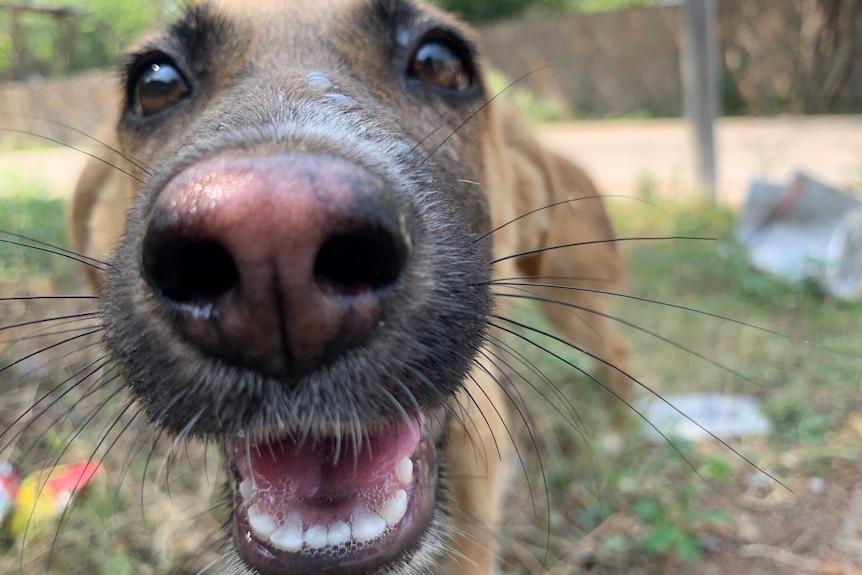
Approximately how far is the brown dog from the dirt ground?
1188 millimetres

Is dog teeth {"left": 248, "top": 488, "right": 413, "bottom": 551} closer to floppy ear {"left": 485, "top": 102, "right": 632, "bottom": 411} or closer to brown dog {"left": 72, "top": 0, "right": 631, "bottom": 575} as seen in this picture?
brown dog {"left": 72, "top": 0, "right": 631, "bottom": 575}

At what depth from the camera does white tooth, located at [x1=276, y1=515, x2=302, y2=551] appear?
1386mm

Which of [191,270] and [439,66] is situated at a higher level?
[439,66]

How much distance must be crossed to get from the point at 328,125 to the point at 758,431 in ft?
10.3

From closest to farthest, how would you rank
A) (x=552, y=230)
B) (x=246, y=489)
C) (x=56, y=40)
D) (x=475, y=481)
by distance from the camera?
(x=246, y=489) → (x=475, y=481) → (x=552, y=230) → (x=56, y=40)

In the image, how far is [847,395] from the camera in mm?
3748

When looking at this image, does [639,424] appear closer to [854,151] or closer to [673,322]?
[673,322]

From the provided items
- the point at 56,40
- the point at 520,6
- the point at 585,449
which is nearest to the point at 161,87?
the point at 585,449

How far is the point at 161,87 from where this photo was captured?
210cm

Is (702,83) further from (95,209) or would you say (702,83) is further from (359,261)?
(359,261)

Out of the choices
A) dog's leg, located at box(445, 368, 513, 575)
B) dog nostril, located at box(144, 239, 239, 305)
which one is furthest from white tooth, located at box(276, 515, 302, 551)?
dog's leg, located at box(445, 368, 513, 575)

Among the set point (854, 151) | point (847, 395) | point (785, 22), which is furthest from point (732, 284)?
point (785, 22)

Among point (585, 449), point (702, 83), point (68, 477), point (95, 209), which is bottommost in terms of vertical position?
point (585, 449)

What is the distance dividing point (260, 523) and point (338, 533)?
8.1 inches
